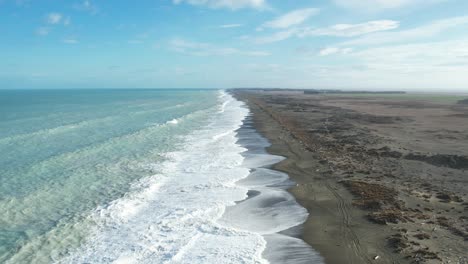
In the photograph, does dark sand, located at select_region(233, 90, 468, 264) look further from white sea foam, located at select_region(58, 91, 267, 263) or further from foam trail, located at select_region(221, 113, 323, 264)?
white sea foam, located at select_region(58, 91, 267, 263)

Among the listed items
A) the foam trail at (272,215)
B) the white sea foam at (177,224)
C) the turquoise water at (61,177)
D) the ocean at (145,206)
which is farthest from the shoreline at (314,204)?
the turquoise water at (61,177)

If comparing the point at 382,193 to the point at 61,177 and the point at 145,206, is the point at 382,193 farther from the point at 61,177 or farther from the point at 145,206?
Result: the point at 61,177

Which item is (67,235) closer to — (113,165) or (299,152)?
(113,165)

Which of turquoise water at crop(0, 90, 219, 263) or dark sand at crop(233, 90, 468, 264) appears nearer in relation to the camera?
dark sand at crop(233, 90, 468, 264)

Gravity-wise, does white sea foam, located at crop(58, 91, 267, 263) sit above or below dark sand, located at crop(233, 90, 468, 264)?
below

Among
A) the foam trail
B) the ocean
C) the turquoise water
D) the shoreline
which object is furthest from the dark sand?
the turquoise water

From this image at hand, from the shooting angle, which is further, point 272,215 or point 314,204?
point 314,204

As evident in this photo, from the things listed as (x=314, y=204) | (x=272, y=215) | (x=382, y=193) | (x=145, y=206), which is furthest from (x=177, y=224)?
(x=382, y=193)

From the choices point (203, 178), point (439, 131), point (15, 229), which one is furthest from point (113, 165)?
point (439, 131)

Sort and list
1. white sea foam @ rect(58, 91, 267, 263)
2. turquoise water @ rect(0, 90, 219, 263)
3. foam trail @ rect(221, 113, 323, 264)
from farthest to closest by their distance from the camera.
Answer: turquoise water @ rect(0, 90, 219, 263) < foam trail @ rect(221, 113, 323, 264) < white sea foam @ rect(58, 91, 267, 263)
